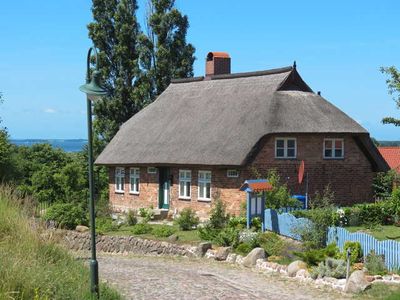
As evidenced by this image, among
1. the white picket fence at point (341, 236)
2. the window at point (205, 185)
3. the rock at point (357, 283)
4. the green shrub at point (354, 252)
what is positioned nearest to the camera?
the rock at point (357, 283)

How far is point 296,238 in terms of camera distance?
2338 centimetres

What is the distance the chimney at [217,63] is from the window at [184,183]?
8.31 m

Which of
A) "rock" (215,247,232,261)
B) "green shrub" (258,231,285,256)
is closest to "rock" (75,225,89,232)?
"rock" (215,247,232,261)

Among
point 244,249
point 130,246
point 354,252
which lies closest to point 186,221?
point 130,246

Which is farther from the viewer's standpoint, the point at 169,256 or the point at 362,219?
the point at 362,219

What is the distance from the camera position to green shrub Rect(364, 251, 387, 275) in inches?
692

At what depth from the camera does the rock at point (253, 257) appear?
20844mm

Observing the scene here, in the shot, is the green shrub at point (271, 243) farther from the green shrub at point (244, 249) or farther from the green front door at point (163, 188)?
the green front door at point (163, 188)

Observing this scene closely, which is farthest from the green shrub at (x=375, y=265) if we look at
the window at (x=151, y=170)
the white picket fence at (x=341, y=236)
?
the window at (x=151, y=170)

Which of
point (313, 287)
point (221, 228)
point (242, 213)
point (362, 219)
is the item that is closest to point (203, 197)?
point (242, 213)

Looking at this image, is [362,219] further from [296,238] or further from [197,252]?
[197,252]

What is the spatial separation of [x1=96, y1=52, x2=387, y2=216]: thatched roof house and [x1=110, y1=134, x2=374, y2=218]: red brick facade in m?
0.13

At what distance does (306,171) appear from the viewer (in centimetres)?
3219

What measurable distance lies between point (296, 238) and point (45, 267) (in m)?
12.2
